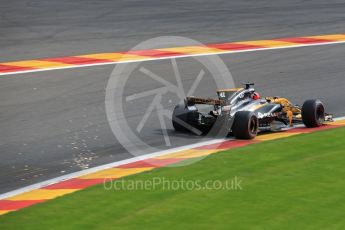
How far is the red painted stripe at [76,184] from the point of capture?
10.9 m

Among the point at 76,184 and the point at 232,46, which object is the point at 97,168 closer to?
the point at 76,184

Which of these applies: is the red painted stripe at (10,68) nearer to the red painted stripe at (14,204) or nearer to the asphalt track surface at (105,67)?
the asphalt track surface at (105,67)

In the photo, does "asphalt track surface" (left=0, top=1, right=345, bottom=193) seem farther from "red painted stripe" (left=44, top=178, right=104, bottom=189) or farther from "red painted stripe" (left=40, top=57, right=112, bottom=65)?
"red painted stripe" (left=40, top=57, right=112, bottom=65)

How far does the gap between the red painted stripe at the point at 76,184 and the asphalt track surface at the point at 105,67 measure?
430 millimetres

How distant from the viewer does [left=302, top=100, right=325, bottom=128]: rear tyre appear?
14172mm

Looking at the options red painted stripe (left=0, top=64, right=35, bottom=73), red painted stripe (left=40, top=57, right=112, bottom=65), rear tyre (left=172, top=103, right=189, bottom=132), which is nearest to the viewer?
rear tyre (left=172, top=103, right=189, bottom=132)

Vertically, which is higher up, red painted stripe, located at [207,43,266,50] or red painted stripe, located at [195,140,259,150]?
red painted stripe, located at [207,43,266,50]

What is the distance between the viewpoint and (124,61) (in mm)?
20578

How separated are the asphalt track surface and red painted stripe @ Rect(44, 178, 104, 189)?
1.41 ft

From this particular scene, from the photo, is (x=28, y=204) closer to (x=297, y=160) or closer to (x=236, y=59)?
(x=297, y=160)

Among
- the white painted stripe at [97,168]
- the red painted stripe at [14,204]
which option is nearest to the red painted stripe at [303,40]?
the white painted stripe at [97,168]

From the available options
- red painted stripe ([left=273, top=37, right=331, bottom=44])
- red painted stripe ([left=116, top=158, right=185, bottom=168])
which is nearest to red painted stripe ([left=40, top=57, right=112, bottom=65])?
red painted stripe ([left=273, top=37, right=331, bottom=44])

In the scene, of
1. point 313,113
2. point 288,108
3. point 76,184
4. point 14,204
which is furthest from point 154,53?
point 14,204

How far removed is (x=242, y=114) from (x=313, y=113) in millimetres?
1665
